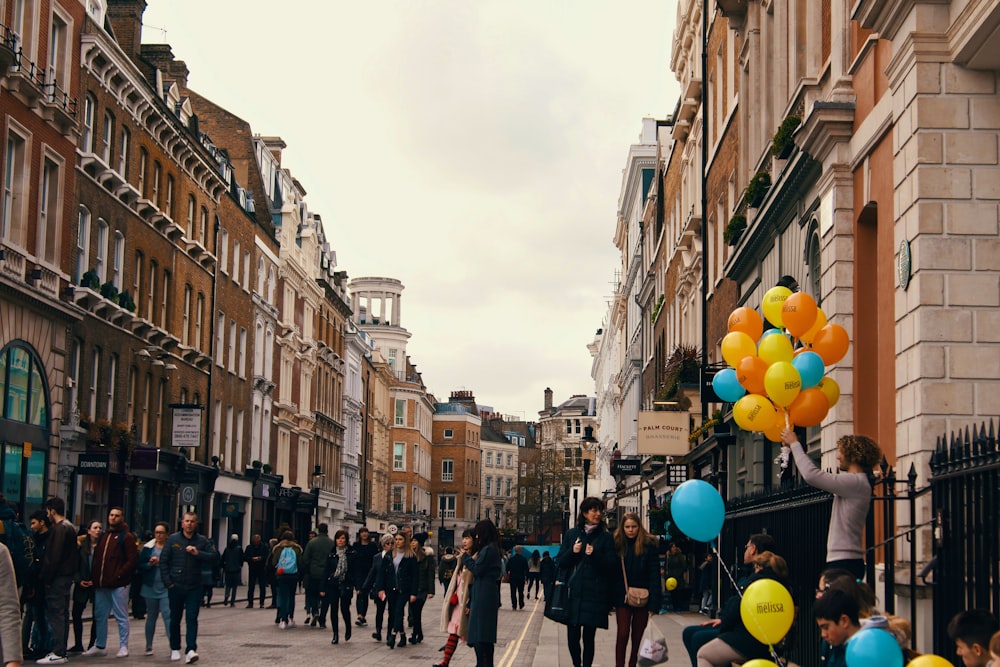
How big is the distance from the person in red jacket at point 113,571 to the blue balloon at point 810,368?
9675 mm

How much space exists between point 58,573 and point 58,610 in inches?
24.0

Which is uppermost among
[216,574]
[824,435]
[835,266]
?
[835,266]

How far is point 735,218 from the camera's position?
24.1 meters

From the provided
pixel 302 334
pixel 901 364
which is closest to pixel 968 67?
pixel 901 364

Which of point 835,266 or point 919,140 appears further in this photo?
point 835,266

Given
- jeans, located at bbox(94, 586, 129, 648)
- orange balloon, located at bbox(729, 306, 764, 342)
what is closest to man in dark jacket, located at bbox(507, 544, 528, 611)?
jeans, located at bbox(94, 586, 129, 648)

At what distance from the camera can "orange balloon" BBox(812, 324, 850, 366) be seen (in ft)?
39.2

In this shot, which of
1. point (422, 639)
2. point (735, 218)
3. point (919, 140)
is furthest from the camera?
point (735, 218)

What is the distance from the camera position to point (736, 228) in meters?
24.2

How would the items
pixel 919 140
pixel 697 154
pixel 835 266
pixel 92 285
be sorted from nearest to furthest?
pixel 919 140 → pixel 835 266 → pixel 92 285 → pixel 697 154

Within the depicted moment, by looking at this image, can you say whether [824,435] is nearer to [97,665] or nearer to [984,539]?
[984,539]

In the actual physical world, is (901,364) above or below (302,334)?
below

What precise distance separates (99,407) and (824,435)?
2251cm

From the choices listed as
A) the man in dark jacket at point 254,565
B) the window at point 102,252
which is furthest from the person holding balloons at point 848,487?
the window at point 102,252
